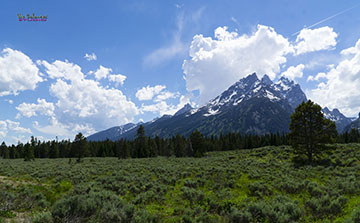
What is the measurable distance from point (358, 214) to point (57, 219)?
13.5 m

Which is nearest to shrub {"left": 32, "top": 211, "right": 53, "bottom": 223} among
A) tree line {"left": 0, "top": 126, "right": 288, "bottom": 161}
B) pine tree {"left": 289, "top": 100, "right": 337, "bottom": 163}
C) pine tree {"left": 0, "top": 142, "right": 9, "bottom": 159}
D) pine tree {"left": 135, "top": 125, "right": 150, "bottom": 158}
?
pine tree {"left": 289, "top": 100, "right": 337, "bottom": 163}

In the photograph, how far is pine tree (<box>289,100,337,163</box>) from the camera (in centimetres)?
2595

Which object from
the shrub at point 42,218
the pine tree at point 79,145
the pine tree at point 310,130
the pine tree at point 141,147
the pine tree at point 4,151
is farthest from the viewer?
the pine tree at point 4,151

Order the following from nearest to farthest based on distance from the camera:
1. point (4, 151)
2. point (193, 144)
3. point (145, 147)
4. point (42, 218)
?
point (42, 218)
point (193, 144)
point (145, 147)
point (4, 151)

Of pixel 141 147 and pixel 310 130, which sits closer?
pixel 310 130

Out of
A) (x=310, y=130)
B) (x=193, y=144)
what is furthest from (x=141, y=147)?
(x=310, y=130)

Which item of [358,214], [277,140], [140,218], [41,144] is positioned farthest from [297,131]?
[41,144]

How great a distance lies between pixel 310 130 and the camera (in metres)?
26.8

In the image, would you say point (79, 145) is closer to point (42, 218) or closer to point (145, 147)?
point (145, 147)

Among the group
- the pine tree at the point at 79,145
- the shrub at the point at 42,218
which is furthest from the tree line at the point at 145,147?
the shrub at the point at 42,218

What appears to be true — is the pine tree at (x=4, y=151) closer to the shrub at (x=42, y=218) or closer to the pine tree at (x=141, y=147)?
the pine tree at (x=141, y=147)

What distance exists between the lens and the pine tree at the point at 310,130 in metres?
26.0

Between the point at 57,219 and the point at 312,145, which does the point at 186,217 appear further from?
the point at 312,145

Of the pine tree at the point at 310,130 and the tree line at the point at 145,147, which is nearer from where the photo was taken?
the pine tree at the point at 310,130
